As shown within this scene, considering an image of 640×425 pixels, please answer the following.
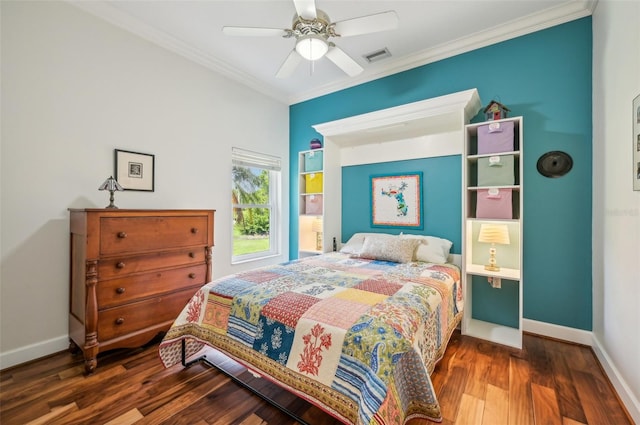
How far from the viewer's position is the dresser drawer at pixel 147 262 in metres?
2.03

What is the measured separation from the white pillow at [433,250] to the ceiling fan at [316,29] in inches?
74.8

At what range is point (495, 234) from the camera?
247cm

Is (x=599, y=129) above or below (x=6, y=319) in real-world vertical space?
above

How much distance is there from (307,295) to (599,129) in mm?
2615

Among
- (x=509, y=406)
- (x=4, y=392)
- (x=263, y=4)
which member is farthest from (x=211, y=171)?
(x=509, y=406)

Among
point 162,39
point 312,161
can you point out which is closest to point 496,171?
point 312,161

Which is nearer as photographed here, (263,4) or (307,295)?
(307,295)

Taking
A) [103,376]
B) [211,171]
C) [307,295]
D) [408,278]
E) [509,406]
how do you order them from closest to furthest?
[509,406], [307,295], [103,376], [408,278], [211,171]

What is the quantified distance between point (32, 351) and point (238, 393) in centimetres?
171

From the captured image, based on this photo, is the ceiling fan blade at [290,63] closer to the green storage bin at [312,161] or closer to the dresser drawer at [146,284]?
the green storage bin at [312,161]

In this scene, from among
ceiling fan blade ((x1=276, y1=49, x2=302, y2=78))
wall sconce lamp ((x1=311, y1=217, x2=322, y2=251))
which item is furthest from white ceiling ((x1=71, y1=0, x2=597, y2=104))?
wall sconce lamp ((x1=311, y1=217, x2=322, y2=251))

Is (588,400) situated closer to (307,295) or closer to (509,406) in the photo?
(509,406)

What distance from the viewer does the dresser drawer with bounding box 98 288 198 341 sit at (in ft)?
6.58

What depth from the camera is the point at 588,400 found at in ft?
5.40
